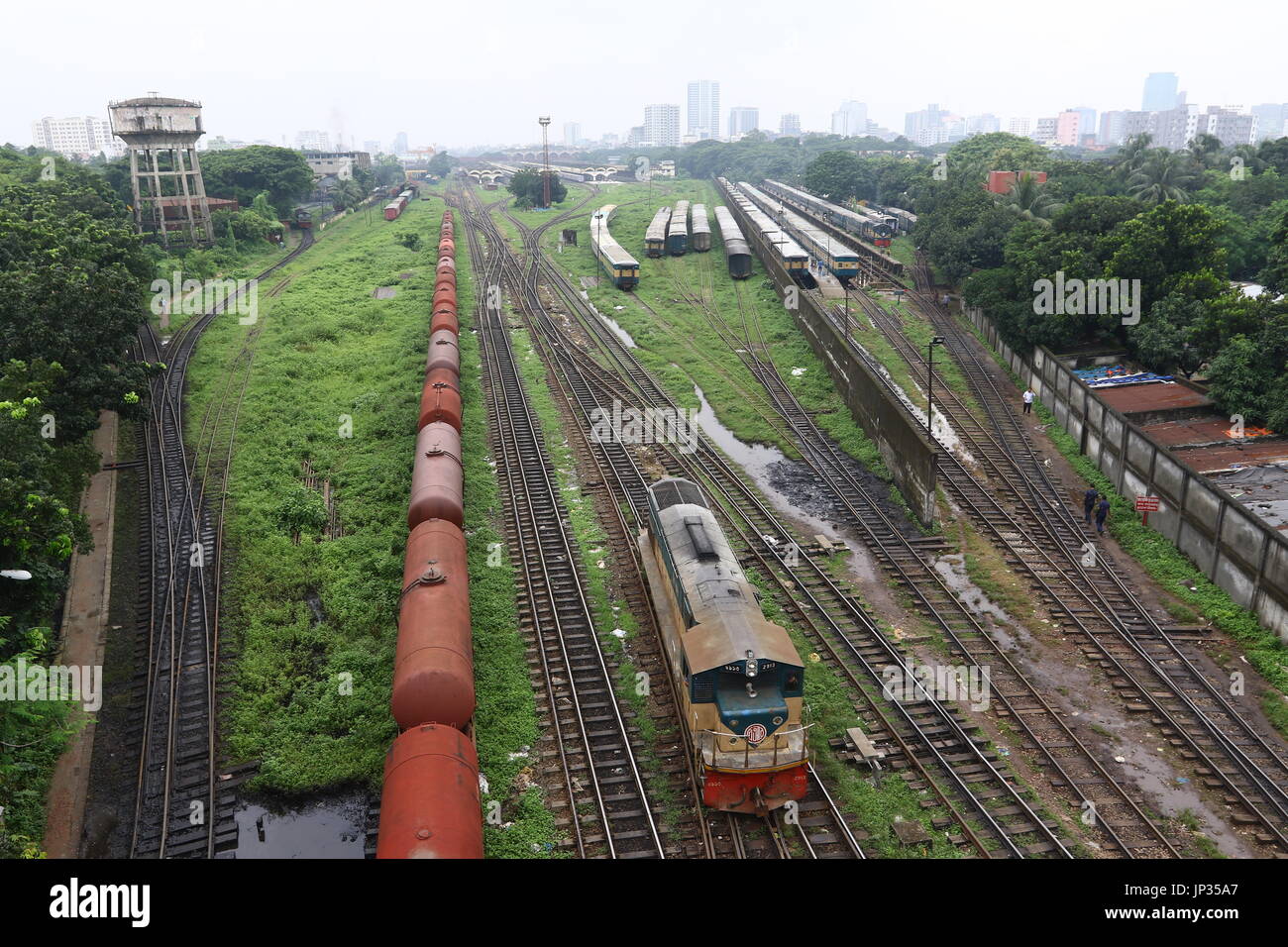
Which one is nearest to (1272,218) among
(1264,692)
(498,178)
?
(1264,692)

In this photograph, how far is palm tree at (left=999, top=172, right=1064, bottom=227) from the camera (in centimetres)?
5694

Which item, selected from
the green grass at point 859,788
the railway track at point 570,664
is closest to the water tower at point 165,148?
the railway track at point 570,664

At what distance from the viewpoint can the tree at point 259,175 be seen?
82.7 metres

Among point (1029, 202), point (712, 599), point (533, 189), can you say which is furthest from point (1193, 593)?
point (533, 189)

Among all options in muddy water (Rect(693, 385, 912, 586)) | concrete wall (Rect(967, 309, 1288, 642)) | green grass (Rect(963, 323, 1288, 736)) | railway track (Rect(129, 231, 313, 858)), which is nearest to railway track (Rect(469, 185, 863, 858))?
muddy water (Rect(693, 385, 912, 586))

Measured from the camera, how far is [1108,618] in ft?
74.4

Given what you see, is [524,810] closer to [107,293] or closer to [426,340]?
[107,293]

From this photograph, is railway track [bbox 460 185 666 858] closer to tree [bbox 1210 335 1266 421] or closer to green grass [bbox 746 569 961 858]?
green grass [bbox 746 569 961 858]

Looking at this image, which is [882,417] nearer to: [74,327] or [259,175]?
[74,327]

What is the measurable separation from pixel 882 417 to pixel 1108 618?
38.9 ft

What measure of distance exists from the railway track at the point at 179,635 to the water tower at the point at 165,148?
37.9m

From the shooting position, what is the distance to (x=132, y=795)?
16922mm

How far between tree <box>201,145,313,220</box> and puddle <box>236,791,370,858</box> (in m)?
79.2
